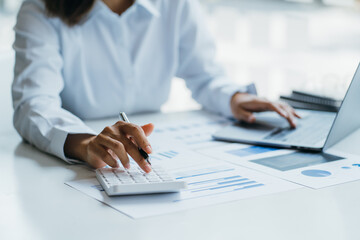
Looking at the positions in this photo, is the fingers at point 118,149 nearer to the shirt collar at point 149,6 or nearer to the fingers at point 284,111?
the fingers at point 284,111

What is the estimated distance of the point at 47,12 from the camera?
1.22 meters

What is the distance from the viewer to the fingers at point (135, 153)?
0.78 metres

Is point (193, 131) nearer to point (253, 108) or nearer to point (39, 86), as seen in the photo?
point (253, 108)

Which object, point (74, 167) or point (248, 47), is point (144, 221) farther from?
point (248, 47)

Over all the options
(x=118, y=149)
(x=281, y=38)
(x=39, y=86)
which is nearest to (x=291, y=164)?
(x=118, y=149)

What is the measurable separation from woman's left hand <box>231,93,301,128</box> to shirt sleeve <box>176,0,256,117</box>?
0.15 m

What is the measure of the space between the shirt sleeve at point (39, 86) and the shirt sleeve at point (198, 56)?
0.42m

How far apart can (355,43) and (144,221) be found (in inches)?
98.7

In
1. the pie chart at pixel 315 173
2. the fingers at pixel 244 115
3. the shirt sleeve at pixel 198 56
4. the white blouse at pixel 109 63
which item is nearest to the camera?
the pie chart at pixel 315 173

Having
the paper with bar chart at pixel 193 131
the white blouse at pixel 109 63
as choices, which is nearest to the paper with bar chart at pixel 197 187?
the paper with bar chart at pixel 193 131

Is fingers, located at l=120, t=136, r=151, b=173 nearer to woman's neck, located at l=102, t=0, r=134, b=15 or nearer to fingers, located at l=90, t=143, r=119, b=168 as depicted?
fingers, located at l=90, t=143, r=119, b=168

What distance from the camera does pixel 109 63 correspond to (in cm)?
138

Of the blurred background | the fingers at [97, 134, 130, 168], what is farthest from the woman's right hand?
the blurred background

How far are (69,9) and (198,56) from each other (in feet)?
1.48
